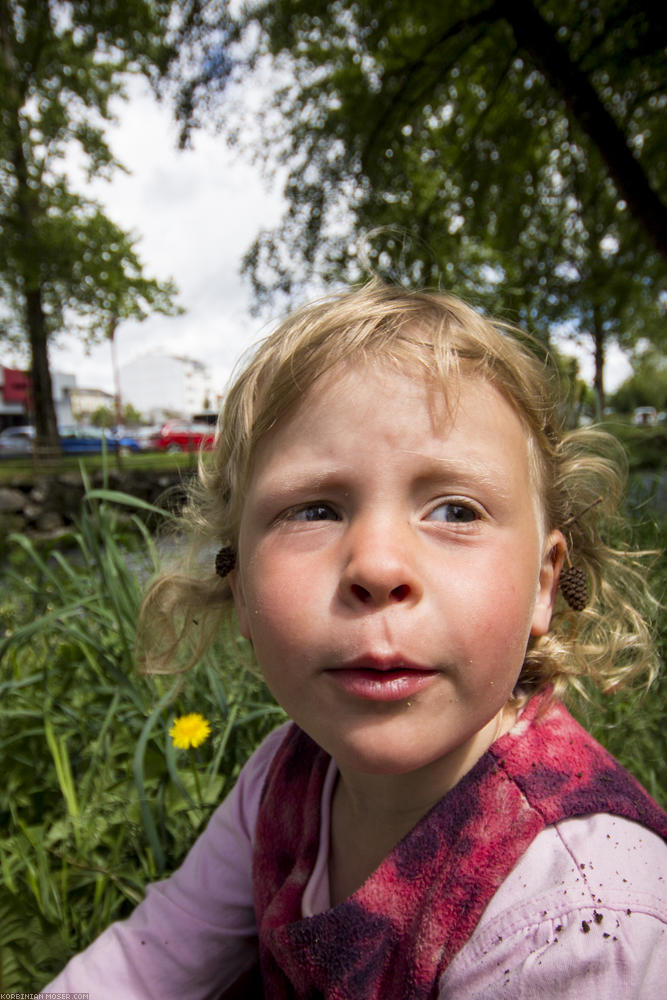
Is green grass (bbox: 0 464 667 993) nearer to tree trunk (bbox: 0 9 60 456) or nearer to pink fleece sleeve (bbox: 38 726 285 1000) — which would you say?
pink fleece sleeve (bbox: 38 726 285 1000)

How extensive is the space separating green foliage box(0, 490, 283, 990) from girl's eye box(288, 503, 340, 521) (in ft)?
2.64

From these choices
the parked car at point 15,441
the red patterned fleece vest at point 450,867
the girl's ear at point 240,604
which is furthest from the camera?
the parked car at point 15,441

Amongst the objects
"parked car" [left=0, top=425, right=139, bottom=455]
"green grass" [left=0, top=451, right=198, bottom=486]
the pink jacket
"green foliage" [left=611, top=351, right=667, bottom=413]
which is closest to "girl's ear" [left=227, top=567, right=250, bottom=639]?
the pink jacket

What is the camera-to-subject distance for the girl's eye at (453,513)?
872 millimetres

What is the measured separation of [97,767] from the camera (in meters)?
1.76

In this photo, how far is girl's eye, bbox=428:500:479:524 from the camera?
87 cm

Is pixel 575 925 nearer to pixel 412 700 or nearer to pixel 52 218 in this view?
pixel 412 700

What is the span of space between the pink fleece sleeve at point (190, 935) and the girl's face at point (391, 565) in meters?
0.54

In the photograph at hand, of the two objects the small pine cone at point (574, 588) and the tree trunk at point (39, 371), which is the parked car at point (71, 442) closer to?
the tree trunk at point (39, 371)

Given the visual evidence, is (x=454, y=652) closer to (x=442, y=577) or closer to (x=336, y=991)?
(x=442, y=577)

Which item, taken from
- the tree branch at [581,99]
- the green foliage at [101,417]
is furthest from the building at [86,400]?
the tree branch at [581,99]

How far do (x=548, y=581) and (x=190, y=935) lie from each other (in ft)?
3.06

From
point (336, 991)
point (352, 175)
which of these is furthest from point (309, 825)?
point (352, 175)

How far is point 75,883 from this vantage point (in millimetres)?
1480
